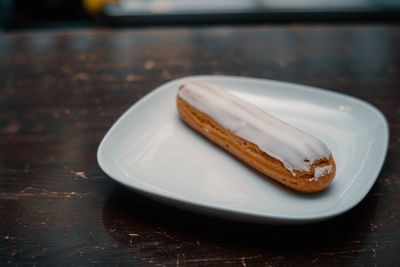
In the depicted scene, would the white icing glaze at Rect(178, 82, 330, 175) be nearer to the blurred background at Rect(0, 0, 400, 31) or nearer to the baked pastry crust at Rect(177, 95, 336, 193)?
the baked pastry crust at Rect(177, 95, 336, 193)

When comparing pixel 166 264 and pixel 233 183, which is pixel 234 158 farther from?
pixel 166 264

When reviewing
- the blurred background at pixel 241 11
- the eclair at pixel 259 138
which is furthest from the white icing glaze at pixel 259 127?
the blurred background at pixel 241 11

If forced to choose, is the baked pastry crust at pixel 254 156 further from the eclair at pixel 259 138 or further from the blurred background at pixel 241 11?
the blurred background at pixel 241 11

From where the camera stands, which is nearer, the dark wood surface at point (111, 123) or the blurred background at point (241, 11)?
the dark wood surface at point (111, 123)

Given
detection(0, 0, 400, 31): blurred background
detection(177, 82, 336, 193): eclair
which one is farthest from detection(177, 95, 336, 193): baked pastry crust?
detection(0, 0, 400, 31): blurred background

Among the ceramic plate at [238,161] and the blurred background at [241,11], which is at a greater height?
the blurred background at [241,11]

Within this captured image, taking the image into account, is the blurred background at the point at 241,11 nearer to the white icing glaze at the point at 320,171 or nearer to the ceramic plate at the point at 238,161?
the ceramic plate at the point at 238,161

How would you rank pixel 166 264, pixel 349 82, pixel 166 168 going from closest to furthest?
pixel 166 264 < pixel 166 168 < pixel 349 82

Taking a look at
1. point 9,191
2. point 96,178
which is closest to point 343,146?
point 96,178
